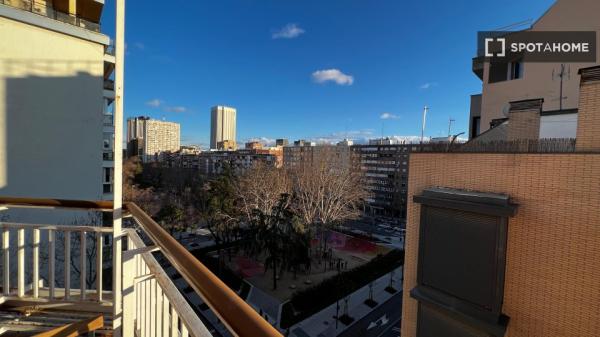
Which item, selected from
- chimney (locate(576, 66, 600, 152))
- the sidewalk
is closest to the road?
the sidewalk

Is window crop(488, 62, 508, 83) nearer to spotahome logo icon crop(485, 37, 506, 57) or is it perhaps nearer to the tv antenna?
spotahome logo icon crop(485, 37, 506, 57)

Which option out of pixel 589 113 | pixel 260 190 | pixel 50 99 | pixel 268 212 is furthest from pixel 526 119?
pixel 260 190

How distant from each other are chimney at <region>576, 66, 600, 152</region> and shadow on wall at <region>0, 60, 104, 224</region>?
12.5 m

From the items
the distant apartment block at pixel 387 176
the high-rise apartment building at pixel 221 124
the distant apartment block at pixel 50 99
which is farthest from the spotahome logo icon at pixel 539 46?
the high-rise apartment building at pixel 221 124

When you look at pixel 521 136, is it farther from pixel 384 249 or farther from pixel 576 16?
pixel 384 249

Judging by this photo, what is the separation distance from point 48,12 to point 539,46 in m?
15.5

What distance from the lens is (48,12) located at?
321 inches

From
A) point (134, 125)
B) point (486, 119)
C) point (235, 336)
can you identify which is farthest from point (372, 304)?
point (134, 125)

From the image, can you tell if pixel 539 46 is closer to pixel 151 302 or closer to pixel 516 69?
pixel 516 69

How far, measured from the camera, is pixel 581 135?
434 cm

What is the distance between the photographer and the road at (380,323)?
445 inches

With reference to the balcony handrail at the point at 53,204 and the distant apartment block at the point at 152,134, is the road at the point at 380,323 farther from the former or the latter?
the distant apartment block at the point at 152,134

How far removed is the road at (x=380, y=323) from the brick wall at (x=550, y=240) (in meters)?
7.79

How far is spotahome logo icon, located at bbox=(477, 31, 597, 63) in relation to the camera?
316 inches
